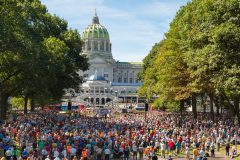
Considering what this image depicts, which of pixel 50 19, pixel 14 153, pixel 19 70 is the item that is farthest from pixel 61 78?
pixel 14 153

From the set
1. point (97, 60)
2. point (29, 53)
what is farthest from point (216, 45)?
point (97, 60)

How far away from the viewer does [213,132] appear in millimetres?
34938

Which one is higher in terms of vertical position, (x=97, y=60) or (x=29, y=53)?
(x=97, y=60)

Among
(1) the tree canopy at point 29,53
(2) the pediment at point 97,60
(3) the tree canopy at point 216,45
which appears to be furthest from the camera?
(2) the pediment at point 97,60

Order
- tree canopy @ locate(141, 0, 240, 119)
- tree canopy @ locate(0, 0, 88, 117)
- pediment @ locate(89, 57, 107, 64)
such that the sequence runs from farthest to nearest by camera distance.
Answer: pediment @ locate(89, 57, 107, 64) → tree canopy @ locate(0, 0, 88, 117) → tree canopy @ locate(141, 0, 240, 119)

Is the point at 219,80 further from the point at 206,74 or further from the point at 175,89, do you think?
the point at 175,89

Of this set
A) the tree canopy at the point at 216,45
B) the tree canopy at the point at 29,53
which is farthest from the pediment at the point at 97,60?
the tree canopy at the point at 216,45

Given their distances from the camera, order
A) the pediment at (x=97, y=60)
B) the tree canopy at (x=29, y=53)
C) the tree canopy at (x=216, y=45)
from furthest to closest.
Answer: the pediment at (x=97, y=60)
the tree canopy at (x=29, y=53)
the tree canopy at (x=216, y=45)

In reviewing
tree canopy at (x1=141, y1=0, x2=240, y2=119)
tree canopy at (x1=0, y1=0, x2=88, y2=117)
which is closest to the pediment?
tree canopy at (x1=0, y1=0, x2=88, y2=117)

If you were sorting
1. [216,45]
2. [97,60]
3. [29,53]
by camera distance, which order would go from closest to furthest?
[216,45] → [29,53] → [97,60]

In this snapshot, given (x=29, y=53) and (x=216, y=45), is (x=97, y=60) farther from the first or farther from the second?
(x=216, y=45)

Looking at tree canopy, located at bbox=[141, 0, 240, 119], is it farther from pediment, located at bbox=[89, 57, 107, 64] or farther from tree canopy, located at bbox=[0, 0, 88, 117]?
pediment, located at bbox=[89, 57, 107, 64]

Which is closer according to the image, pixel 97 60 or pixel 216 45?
pixel 216 45

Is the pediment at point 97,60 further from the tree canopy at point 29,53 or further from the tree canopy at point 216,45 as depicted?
the tree canopy at point 216,45
